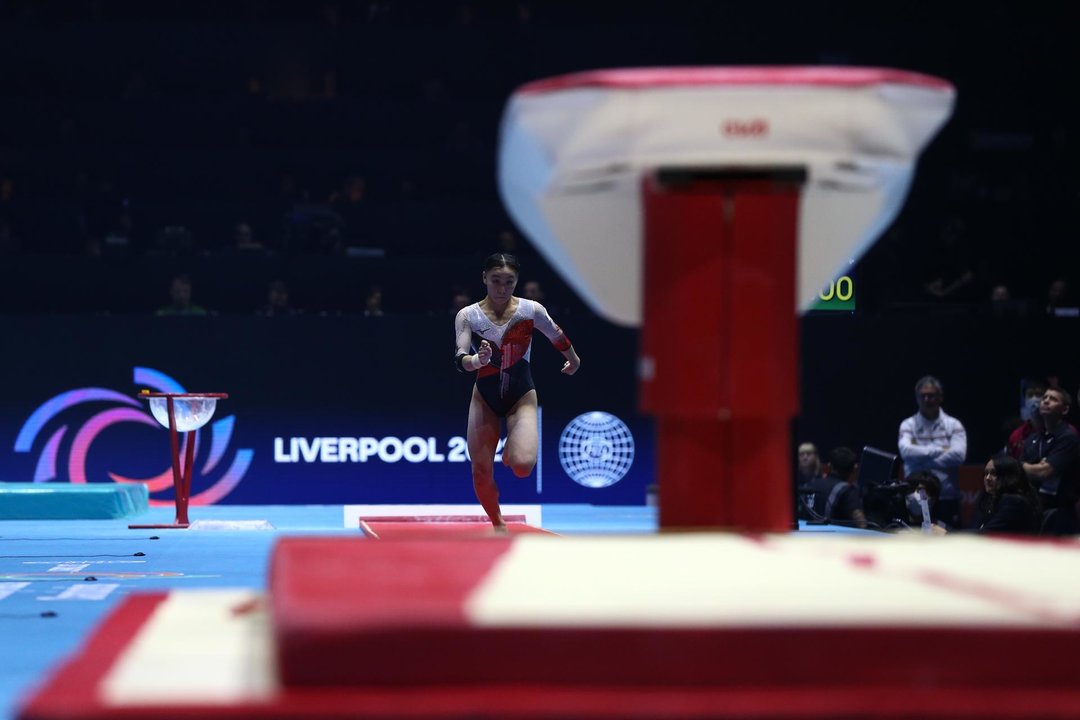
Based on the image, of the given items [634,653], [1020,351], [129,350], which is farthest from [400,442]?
[634,653]

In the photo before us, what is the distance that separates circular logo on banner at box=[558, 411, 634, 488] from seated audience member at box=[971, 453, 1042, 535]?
4566 mm

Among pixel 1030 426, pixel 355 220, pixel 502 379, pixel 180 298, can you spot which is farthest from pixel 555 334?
pixel 355 220

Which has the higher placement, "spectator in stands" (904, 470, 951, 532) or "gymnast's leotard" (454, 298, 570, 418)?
"gymnast's leotard" (454, 298, 570, 418)

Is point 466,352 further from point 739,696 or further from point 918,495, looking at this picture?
point 739,696

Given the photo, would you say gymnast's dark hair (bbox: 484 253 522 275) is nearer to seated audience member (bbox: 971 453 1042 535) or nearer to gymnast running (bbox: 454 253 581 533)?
gymnast running (bbox: 454 253 581 533)

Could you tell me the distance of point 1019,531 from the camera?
7.68 metres

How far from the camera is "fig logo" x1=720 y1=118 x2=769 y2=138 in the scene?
3.19 metres

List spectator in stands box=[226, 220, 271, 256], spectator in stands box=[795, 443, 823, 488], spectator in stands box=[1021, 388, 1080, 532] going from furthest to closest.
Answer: spectator in stands box=[226, 220, 271, 256] → spectator in stands box=[795, 443, 823, 488] → spectator in stands box=[1021, 388, 1080, 532]

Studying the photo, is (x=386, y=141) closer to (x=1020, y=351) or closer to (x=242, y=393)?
(x=242, y=393)

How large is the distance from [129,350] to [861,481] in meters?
6.17

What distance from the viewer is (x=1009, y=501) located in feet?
25.4

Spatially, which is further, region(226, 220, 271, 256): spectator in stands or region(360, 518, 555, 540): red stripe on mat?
region(226, 220, 271, 256): spectator in stands

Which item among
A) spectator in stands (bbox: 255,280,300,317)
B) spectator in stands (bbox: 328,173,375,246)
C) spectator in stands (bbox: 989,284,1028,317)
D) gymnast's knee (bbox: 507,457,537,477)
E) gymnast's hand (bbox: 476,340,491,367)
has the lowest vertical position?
gymnast's knee (bbox: 507,457,537,477)

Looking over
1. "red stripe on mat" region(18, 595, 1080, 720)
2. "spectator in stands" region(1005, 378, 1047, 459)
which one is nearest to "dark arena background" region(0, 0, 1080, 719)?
"spectator in stands" region(1005, 378, 1047, 459)
